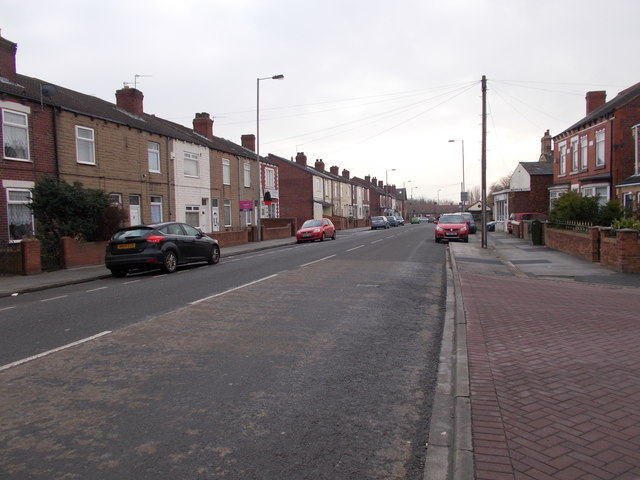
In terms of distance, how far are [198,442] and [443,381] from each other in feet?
8.26

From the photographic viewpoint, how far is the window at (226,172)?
3250 centimetres

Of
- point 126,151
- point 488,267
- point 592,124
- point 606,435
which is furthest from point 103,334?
point 592,124

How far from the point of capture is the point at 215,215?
102ft

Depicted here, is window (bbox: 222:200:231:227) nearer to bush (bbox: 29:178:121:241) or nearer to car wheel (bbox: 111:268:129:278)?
bush (bbox: 29:178:121:241)

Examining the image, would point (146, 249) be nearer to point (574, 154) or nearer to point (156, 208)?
point (156, 208)

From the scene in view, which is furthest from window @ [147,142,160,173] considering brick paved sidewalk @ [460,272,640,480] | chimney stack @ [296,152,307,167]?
chimney stack @ [296,152,307,167]

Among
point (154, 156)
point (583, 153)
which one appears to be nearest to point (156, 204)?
point (154, 156)

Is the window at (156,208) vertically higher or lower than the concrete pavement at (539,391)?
higher

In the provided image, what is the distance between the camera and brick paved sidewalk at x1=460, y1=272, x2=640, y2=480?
3.19m

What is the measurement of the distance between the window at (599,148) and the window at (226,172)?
75.5 feet

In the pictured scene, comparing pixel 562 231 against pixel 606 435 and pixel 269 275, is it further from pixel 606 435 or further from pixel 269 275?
pixel 606 435

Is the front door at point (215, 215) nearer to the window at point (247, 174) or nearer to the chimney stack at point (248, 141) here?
the window at point (247, 174)

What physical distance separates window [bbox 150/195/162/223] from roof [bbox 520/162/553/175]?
30845mm

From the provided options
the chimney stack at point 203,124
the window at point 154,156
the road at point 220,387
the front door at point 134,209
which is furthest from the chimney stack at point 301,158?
the road at point 220,387
